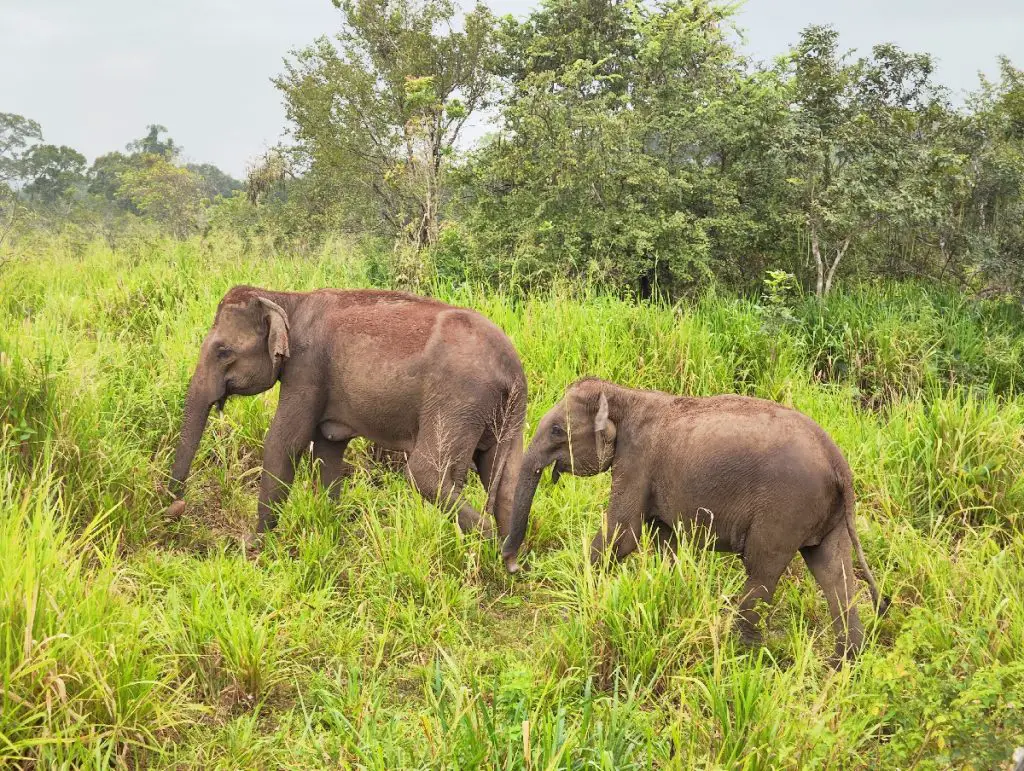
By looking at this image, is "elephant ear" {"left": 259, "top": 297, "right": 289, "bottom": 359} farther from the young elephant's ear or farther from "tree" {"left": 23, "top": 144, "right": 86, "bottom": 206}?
"tree" {"left": 23, "top": 144, "right": 86, "bottom": 206}

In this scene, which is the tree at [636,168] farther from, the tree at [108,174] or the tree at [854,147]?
the tree at [108,174]

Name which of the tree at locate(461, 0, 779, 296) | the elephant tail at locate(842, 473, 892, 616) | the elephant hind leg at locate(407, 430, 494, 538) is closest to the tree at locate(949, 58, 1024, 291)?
the tree at locate(461, 0, 779, 296)

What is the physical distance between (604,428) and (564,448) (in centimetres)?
→ 29

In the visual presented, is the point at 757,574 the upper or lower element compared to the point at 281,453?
lower

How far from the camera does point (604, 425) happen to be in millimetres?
3811

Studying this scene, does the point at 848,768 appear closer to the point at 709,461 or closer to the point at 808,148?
the point at 709,461

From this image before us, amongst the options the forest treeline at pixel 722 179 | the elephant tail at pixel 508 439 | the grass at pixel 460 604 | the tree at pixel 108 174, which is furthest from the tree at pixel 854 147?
the tree at pixel 108 174

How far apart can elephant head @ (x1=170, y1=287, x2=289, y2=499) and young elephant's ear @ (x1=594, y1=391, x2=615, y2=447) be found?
1.93m

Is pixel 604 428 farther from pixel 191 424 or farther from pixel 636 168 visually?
pixel 636 168

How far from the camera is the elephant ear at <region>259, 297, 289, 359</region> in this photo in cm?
446

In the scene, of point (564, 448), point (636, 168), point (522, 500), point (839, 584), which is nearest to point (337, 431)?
point (522, 500)

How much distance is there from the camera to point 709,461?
11.6 ft

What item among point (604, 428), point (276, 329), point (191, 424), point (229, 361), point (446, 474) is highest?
point (276, 329)

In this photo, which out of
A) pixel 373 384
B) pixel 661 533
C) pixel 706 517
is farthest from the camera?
pixel 373 384
